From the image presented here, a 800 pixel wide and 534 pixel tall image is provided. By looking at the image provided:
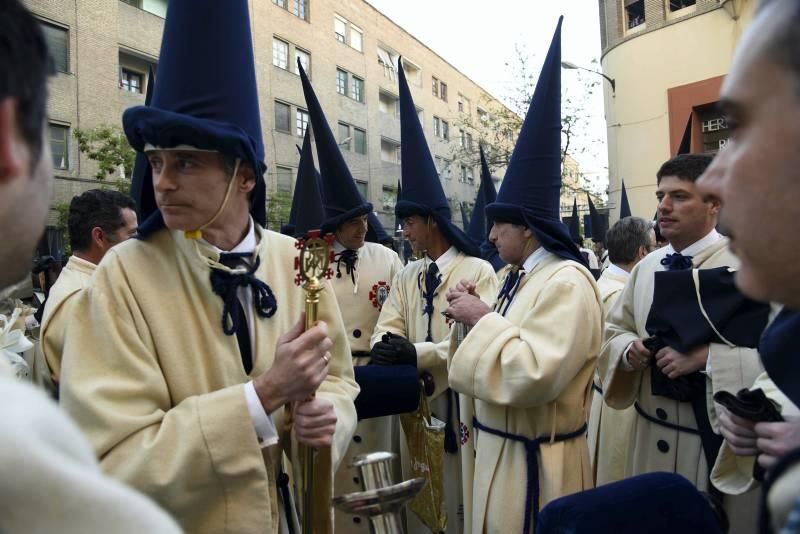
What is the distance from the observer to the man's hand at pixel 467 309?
3.29 metres

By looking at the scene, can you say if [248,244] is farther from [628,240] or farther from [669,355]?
[628,240]

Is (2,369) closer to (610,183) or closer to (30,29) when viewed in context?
(30,29)

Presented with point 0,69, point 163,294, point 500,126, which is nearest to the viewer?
point 0,69

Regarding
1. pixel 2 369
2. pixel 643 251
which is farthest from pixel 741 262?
pixel 643 251

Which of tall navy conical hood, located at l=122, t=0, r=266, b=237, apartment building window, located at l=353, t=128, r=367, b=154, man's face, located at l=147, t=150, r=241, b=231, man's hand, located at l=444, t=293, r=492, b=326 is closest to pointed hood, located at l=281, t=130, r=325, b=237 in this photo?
man's hand, located at l=444, t=293, r=492, b=326

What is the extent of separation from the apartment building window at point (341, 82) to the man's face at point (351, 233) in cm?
2809

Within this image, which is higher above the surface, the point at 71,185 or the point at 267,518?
the point at 71,185

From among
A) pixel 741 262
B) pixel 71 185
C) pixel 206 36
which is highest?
pixel 71 185

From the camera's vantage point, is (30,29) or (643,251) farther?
(643,251)

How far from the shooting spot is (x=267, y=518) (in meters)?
1.96

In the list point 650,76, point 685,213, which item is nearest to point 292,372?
point 685,213

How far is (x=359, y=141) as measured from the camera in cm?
3341

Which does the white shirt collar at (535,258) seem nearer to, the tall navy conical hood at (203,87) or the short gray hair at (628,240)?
the tall navy conical hood at (203,87)

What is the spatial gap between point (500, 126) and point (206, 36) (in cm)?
2447
